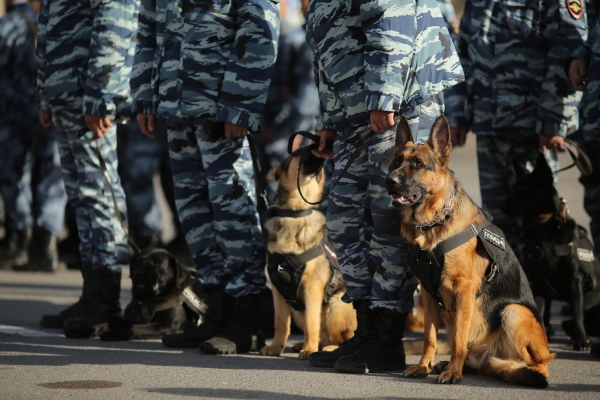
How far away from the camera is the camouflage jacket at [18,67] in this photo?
9.98 meters

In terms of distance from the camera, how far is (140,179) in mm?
9586

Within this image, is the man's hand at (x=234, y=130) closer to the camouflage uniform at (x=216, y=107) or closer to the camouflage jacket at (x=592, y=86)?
the camouflage uniform at (x=216, y=107)

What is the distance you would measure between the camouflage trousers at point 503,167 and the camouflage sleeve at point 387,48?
1816 millimetres

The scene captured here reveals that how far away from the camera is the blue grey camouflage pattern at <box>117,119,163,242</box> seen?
9570mm

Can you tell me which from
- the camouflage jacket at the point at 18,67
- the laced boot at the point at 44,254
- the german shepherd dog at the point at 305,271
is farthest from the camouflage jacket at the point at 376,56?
the camouflage jacket at the point at 18,67

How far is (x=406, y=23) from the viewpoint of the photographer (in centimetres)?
499

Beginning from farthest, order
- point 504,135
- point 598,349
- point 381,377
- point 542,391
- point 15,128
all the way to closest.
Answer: point 15,128 → point 504,135 → point 598,349 → point 381,377 → point 542,391

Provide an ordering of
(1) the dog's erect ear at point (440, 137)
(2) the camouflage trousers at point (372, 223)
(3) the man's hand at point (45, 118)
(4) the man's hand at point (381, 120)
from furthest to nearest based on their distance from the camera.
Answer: (3) the man's hand at point (45, 118), (2) the camouflage trousers at point (372, 223), (4) the man's hand at point (381, 120), (1) the dog's erect ear at point (440, 137)

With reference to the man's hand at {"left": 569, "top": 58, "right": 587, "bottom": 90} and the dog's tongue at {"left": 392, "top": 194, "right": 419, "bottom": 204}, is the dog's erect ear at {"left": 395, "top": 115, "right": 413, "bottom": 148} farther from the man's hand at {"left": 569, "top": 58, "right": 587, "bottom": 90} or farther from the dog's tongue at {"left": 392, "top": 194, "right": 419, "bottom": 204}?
the man's hand at {"left": 569, "top": 58, "right": 587, "bottom": 90}

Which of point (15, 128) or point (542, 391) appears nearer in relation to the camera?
point (542, 391)

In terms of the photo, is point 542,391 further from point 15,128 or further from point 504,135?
point 15,128

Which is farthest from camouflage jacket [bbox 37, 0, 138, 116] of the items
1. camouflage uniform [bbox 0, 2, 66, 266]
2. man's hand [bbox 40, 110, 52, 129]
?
camouflage uniform [bbox 0, 2, 66, 266]

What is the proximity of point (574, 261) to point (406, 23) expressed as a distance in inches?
81.6

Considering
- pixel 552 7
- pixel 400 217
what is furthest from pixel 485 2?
pixel 400 217
